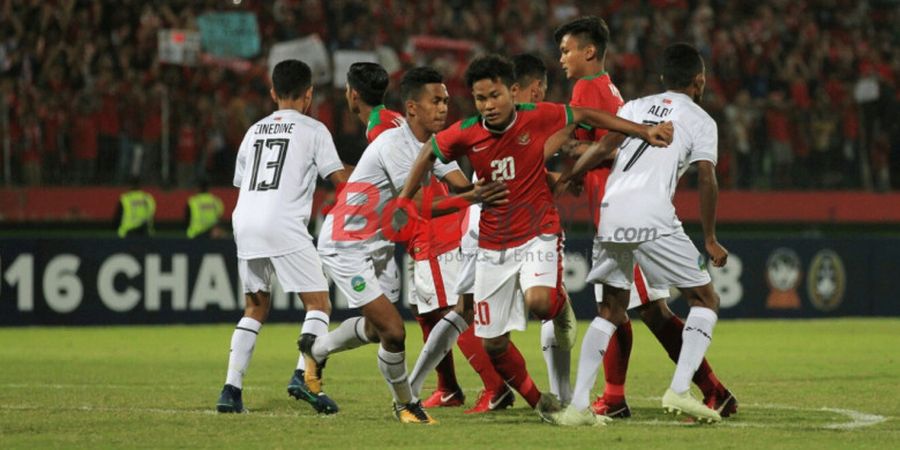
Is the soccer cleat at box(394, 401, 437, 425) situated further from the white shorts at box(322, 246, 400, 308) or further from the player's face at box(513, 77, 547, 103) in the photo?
the player's face at box(513, 77, 547, 103)

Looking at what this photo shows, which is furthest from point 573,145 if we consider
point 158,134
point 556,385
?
point 158,134

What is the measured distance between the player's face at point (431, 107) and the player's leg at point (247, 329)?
1396mm

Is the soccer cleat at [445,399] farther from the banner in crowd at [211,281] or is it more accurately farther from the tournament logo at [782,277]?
the tournament logo at [782,277]

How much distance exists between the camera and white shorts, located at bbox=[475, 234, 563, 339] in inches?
325

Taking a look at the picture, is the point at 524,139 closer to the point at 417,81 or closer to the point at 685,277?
the point at 417,81

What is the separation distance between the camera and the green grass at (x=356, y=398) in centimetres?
782

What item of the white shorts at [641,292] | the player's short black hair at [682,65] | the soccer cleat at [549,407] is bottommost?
the soccer cleat at [549,407]

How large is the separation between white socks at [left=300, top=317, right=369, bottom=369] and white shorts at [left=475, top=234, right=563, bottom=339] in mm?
1230

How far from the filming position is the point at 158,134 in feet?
69.0

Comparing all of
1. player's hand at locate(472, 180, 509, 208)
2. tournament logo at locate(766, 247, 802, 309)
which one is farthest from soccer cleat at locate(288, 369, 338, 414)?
tournament logo at locate(766, 247, 802, 309)

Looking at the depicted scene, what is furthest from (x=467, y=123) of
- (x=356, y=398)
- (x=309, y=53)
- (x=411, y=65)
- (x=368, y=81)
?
→ (x=411, y=65)

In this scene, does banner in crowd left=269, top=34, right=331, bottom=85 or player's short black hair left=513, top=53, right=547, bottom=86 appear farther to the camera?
banner in crowd left=269, top=34, right=331, bottom=85

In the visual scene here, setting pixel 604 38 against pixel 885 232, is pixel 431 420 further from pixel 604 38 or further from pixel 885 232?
pixel 885 232

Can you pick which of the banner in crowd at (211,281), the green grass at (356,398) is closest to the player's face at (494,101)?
the green grass at (356,398)
